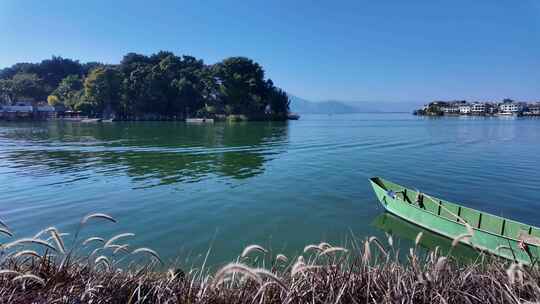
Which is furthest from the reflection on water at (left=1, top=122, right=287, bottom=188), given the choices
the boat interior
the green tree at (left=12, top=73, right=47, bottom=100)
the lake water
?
the green tree at (left=12, top=73, right=47, bottom=100)

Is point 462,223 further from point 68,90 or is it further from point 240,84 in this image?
point 68,90

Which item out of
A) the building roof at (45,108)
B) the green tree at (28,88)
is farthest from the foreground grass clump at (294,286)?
the green tree at (28,88)

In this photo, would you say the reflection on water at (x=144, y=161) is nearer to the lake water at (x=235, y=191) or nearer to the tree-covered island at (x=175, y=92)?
the lake water at (x=235, y=191)

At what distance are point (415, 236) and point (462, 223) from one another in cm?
229

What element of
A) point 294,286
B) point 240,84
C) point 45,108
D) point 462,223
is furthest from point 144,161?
point 45,108

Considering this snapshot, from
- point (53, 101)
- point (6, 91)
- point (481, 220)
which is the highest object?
point (6, 91)

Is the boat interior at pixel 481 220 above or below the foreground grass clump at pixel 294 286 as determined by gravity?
below

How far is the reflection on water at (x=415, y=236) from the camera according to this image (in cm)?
1318

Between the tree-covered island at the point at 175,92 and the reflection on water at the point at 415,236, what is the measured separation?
352 feet

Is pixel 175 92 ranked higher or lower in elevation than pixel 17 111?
higher

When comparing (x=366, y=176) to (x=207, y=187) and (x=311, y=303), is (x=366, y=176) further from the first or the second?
(x=311, y=303)

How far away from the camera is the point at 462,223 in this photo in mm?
13023

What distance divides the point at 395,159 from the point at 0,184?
110 ft

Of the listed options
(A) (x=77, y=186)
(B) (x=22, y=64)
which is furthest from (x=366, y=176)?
(B) (x=22, y=64)
